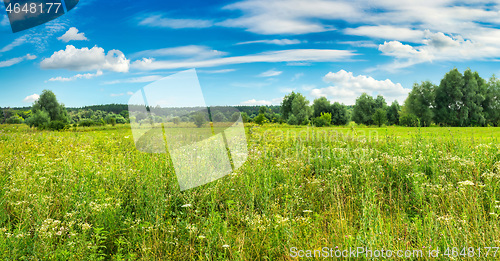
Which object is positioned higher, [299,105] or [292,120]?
[299,105]

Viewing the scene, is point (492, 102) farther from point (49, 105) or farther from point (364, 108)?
point (49, 105)

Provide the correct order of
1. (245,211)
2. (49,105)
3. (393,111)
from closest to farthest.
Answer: (245,211) → (49,105) → (393,111)

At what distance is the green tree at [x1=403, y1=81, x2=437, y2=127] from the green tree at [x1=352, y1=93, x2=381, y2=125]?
18.2m

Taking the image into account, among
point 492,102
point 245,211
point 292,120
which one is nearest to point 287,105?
point 292,120

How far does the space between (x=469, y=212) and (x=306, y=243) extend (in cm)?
276

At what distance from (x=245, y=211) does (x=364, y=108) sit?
73.7 metres

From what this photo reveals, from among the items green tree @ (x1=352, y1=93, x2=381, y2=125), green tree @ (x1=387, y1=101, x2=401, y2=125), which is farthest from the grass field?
green tree @ (x1=387, y1=101, x2=401, y2=125)

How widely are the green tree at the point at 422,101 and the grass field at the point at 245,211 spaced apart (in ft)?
162

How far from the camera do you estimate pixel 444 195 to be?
475 cm

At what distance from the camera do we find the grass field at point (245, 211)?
3193mm

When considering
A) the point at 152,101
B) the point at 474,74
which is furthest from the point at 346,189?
the point at 474,74

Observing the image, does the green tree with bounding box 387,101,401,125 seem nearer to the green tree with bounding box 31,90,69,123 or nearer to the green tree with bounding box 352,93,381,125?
the green tree with bounding box 352,93,381,125

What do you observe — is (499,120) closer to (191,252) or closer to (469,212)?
(469,212)

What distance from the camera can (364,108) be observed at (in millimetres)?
71375
